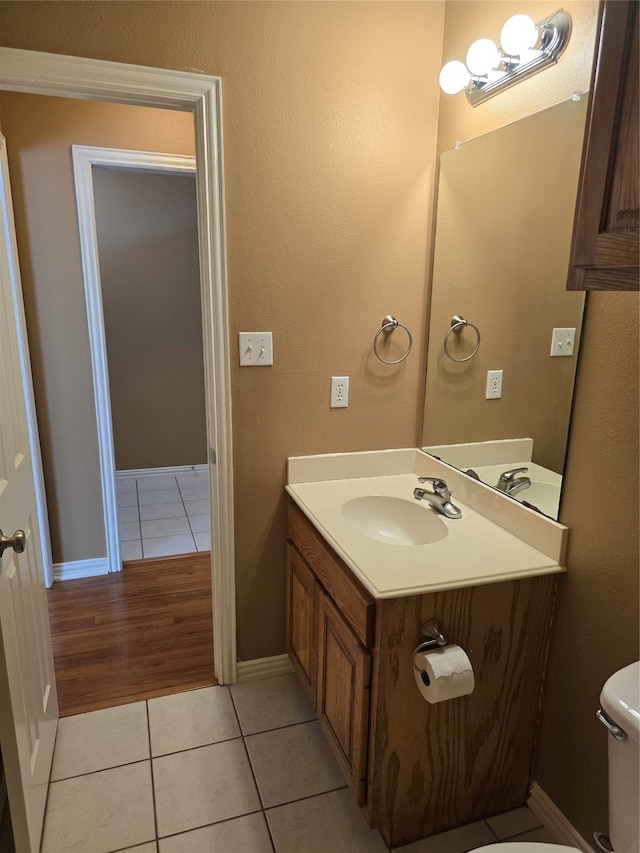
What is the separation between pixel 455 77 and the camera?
1595mm

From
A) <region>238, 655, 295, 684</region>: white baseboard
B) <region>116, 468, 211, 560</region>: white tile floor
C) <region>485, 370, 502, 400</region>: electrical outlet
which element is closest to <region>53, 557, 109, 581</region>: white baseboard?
<region>116, 468, 211, 560</region>: white tile floor

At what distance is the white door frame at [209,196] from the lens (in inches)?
59.7

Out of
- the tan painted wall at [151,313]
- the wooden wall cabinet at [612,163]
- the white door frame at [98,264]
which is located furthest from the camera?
the tan painted wall at [151,313]

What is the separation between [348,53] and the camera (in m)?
1.74

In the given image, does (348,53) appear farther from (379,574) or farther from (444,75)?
(379,574)

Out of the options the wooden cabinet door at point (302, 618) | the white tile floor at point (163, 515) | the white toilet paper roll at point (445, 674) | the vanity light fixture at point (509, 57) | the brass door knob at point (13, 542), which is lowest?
the white tile floor at point (163, 515)

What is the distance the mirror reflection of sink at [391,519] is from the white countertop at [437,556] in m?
0.03

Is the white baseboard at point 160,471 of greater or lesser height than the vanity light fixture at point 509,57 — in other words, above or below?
below

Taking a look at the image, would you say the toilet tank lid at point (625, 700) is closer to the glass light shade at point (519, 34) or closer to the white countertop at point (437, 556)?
the white countertop at point (437, 556)

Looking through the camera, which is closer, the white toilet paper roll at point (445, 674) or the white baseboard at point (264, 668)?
the white toilet paper roll at point (445, 674)

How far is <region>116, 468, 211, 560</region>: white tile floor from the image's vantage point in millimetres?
3242

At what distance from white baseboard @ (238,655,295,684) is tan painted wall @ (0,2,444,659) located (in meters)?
0.04

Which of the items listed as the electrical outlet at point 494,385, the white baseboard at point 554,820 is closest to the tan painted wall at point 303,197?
the electrical outlet at point 494,385

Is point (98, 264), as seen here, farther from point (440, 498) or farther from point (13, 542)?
point (440, 498)
